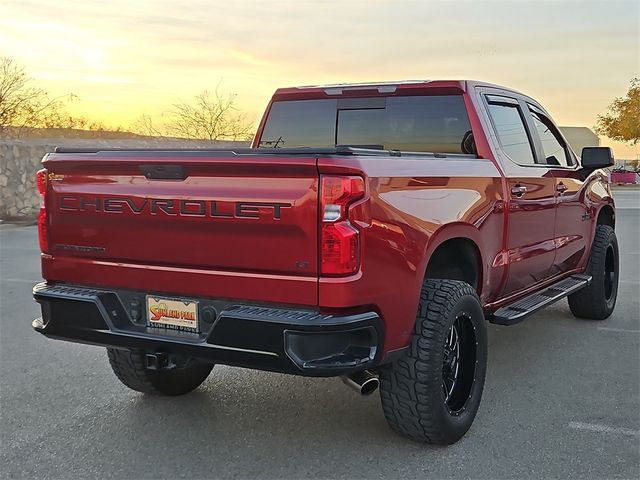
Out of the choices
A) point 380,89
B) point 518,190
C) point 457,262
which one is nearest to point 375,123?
point 380,89

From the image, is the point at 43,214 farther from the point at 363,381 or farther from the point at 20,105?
the point at 20,105

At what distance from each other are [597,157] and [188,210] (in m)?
3.75

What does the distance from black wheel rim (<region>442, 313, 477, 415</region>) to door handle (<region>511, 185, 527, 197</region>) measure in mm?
1064

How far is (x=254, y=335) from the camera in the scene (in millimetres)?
3109

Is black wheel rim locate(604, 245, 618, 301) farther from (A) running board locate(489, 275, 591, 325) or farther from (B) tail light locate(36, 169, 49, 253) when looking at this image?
(B) tail light locate(36, 169, 49, 253)

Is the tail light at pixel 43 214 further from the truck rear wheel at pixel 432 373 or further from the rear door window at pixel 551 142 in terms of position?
the rear door window at pixel 551 142

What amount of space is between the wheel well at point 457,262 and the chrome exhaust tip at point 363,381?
26.9 inches

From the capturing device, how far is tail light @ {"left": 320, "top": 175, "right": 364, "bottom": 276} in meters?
2.98

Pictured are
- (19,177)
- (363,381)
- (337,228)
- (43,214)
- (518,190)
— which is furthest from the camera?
(19,177)

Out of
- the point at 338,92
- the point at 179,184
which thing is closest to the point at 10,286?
the point at 338,92

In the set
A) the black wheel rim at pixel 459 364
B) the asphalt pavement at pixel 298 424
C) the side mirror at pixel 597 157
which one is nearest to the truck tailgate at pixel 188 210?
the asphalt pavement at pixel 298 424

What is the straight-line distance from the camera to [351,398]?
4.39 metres

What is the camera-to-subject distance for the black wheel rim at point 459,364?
12.5ft

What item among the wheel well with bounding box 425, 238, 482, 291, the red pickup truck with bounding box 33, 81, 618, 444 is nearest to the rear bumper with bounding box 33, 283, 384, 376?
the red pickup truck with bounding box 33, 81, 618, 444
